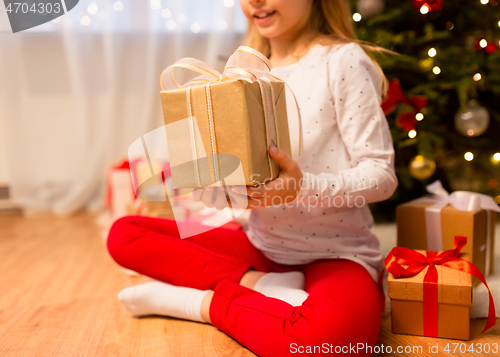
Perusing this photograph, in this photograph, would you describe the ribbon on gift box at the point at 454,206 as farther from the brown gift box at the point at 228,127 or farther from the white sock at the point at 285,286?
the brown gift box at the point at 228,127

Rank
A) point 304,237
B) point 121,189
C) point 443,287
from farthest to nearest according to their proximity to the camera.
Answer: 1. point 121,189
2. point 304,237
3. point 443,287

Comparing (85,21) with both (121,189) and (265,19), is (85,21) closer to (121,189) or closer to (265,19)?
(121,189)

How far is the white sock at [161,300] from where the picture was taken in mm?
871

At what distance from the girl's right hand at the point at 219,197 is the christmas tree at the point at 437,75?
77cm

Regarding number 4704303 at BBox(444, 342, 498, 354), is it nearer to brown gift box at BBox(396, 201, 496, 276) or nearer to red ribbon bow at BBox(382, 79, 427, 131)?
brown gift box at BBox(396, 201, 496, 276)

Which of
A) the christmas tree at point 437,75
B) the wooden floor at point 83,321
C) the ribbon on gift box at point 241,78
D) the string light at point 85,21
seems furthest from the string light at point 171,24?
the ribbon on gift box at point 241,78

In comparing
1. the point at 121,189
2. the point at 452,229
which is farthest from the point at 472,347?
the point at 121,189

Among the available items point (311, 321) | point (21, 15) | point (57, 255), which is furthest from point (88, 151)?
point (311, 321)

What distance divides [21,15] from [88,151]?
1224 mm

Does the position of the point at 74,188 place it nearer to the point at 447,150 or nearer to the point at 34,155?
the point at 34,155

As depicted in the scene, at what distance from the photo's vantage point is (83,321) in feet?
2.93

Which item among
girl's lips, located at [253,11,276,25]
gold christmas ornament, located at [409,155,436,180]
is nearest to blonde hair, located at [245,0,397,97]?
girl's lips, located at [253,11,276,25]

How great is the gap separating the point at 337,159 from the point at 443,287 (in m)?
0.31

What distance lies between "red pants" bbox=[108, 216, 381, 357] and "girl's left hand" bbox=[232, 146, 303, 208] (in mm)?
189
